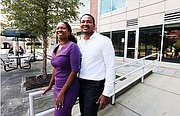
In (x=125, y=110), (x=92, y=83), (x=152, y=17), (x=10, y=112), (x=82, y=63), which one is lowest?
(x=10, y=112)

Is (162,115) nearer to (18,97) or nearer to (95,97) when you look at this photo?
(95,97)

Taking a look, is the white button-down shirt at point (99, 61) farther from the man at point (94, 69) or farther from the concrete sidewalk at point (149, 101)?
the concrete sidewalk at point (149, 101)

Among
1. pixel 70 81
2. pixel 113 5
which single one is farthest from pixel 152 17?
pixel 70 81

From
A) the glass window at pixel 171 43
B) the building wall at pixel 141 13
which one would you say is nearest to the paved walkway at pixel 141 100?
the glass window at pixel 171 43

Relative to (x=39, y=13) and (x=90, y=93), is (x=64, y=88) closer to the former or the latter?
(x=90, y=93)

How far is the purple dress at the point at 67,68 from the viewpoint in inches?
57.1

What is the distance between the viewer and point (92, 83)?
1590mm

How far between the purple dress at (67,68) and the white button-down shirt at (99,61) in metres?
0.14

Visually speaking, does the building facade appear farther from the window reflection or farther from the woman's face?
the woman's face

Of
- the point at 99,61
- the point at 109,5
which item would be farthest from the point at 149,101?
the point at 109,5

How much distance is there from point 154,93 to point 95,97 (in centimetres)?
253


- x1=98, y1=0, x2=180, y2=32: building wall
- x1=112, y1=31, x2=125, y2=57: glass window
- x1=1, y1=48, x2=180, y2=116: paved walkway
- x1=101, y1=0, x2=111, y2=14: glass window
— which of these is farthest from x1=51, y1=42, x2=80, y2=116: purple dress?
x1=101, y1=0, x2=111, y2=14: glass window

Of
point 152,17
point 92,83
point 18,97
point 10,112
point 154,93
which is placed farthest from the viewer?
point 152,17

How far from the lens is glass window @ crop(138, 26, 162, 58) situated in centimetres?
752
